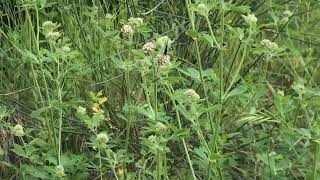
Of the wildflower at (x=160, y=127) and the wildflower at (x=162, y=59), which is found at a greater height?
the wildflower at (x=162, y=59)

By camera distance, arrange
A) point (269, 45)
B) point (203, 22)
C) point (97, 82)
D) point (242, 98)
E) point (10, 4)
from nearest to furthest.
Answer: point (269, 45), point (242, 98), point (97, 82), point (203, 22), point (10, 4)

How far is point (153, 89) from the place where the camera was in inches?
67.4

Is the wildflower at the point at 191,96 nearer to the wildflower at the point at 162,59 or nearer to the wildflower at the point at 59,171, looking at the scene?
the wildflower at the point at 162,59

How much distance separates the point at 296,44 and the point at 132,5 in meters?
0.82

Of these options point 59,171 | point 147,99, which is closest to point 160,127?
point 147,99

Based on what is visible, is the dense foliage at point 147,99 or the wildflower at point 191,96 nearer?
the wildflower at point 191,96

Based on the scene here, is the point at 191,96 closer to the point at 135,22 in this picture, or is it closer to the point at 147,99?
the point at 147,99

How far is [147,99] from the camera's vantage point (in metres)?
1.69

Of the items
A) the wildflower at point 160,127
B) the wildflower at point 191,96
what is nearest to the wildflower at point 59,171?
the wildflower at point 160,127

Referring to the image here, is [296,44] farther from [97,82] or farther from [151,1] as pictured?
[97,82]

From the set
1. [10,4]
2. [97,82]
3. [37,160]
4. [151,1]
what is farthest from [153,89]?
[10,4]

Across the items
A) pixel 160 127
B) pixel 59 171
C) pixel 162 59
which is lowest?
pixel 59 171

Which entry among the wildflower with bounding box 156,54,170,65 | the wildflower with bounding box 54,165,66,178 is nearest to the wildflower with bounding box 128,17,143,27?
the wildflower with bounding box 156,54,170,65

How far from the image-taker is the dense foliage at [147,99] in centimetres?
169
